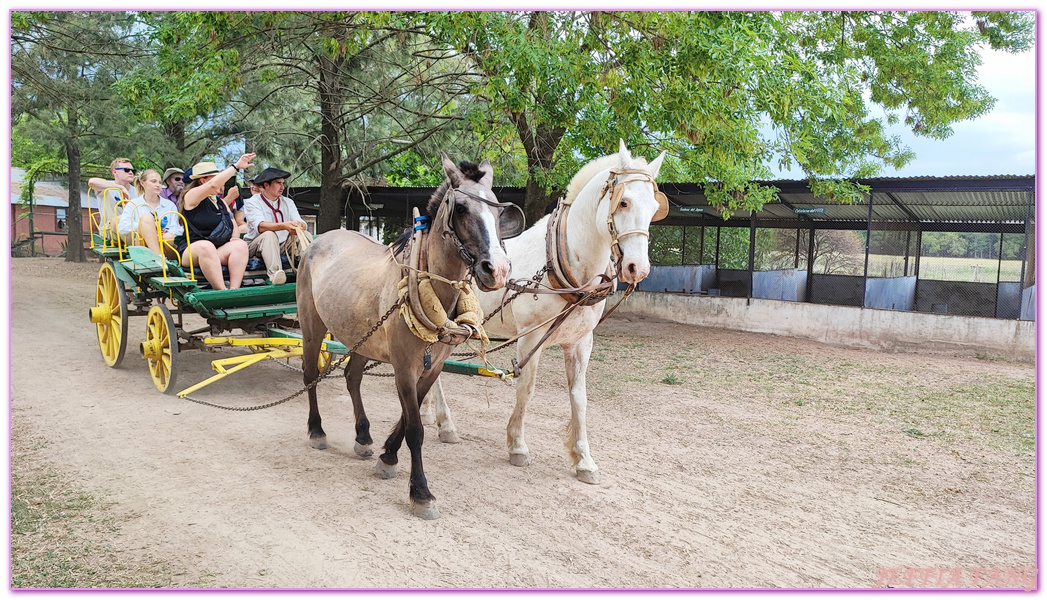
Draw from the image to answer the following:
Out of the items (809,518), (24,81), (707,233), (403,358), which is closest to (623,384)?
(809,518)

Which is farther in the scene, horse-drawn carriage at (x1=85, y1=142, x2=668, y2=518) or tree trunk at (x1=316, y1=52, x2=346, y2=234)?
tree trunk at (x1=316, y1=52, x2=346, y2=234)

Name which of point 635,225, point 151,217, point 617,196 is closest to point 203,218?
point 151,217

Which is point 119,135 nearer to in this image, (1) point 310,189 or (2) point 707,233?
(1) point 310,189

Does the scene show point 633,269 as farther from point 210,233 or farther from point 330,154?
point 330,154

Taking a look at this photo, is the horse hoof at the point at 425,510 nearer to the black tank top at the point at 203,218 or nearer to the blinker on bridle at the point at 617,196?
the blinker on bridle at the point at 617,196

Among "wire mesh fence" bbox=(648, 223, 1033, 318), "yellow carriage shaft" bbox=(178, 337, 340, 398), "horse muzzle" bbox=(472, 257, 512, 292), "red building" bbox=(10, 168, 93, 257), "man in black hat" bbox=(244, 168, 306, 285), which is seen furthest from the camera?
"red building" bbox=(10, 168, 93, 257)

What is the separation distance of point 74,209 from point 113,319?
48.4 feet

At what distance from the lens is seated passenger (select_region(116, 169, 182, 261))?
6168 millimetres

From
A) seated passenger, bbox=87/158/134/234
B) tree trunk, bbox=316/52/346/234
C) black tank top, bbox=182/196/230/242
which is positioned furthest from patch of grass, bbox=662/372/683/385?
tree trunk, bbox=316/52/346/234

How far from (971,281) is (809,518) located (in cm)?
1272

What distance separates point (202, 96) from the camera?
8203 mm

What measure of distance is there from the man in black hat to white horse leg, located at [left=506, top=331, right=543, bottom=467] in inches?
98.6

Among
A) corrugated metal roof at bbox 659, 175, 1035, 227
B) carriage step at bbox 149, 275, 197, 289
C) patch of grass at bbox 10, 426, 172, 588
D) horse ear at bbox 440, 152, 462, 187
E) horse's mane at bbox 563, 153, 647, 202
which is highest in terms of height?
corrugated metal roof at bbox 659, 175, 1035, 227

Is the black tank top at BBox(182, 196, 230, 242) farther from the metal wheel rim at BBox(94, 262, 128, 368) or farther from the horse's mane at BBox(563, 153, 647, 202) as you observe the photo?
the horse's mane at BBox(563, 153, 647, 202)
